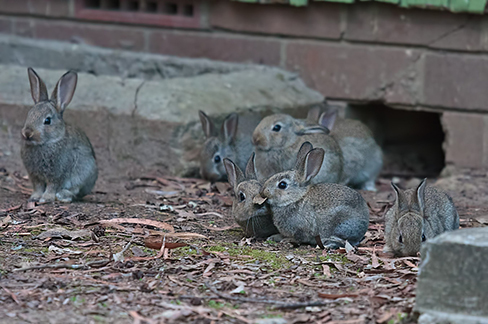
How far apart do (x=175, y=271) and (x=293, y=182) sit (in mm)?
1525

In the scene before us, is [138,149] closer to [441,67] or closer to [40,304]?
[441,67]

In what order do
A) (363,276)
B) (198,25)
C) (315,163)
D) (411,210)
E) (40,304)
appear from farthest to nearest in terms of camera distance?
(198,25)
(315,163)
(411,210)
(363,276)
(40,304)

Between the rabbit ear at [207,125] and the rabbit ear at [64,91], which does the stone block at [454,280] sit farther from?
the rabbit ear at [207,125]

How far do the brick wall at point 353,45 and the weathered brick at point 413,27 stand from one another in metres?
0.01

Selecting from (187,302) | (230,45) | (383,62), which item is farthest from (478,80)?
(187,302)

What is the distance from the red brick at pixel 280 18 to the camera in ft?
31.1

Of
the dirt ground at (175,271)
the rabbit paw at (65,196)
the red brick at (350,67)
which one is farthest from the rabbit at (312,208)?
the red brick at (350,67)

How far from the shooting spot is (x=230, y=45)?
10000 mm

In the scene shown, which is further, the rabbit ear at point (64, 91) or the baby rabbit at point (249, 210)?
the rabbit ear at point (64, 91)

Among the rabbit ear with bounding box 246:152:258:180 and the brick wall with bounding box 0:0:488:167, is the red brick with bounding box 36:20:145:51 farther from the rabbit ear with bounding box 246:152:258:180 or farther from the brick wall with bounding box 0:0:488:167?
the rabbit ear with bounding box 246:152:258:180

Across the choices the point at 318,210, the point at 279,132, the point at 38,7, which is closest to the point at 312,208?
the point at 318,210

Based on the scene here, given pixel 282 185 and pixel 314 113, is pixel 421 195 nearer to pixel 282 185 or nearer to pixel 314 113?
pixel 282 185

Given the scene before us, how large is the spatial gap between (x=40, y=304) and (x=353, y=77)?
6.34 metres

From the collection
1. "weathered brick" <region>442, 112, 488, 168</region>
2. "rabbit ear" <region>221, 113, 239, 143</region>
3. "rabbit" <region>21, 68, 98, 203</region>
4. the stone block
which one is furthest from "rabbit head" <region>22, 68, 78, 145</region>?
"weathered brick" <region>442, 112, 488, 168</region>
